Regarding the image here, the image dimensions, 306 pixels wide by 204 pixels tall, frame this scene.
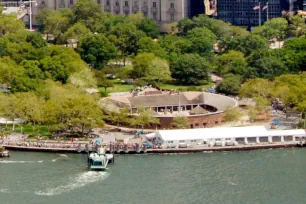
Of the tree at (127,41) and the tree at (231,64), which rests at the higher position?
the tree at (127,41)

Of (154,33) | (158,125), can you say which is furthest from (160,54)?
(158,125)

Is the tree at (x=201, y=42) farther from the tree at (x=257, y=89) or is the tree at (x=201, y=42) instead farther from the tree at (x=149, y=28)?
the tree at (x=257, y=89)

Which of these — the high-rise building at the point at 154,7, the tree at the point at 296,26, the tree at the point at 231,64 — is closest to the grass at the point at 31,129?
the tree at the point at 231,64

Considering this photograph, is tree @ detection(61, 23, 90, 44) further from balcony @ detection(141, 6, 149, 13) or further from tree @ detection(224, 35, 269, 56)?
tree @ detection(224, 35, 269, 56)

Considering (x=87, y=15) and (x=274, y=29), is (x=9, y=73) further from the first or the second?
(x=274, y=29)

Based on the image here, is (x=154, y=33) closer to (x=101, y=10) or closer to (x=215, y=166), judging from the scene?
(x=101, y=10)
